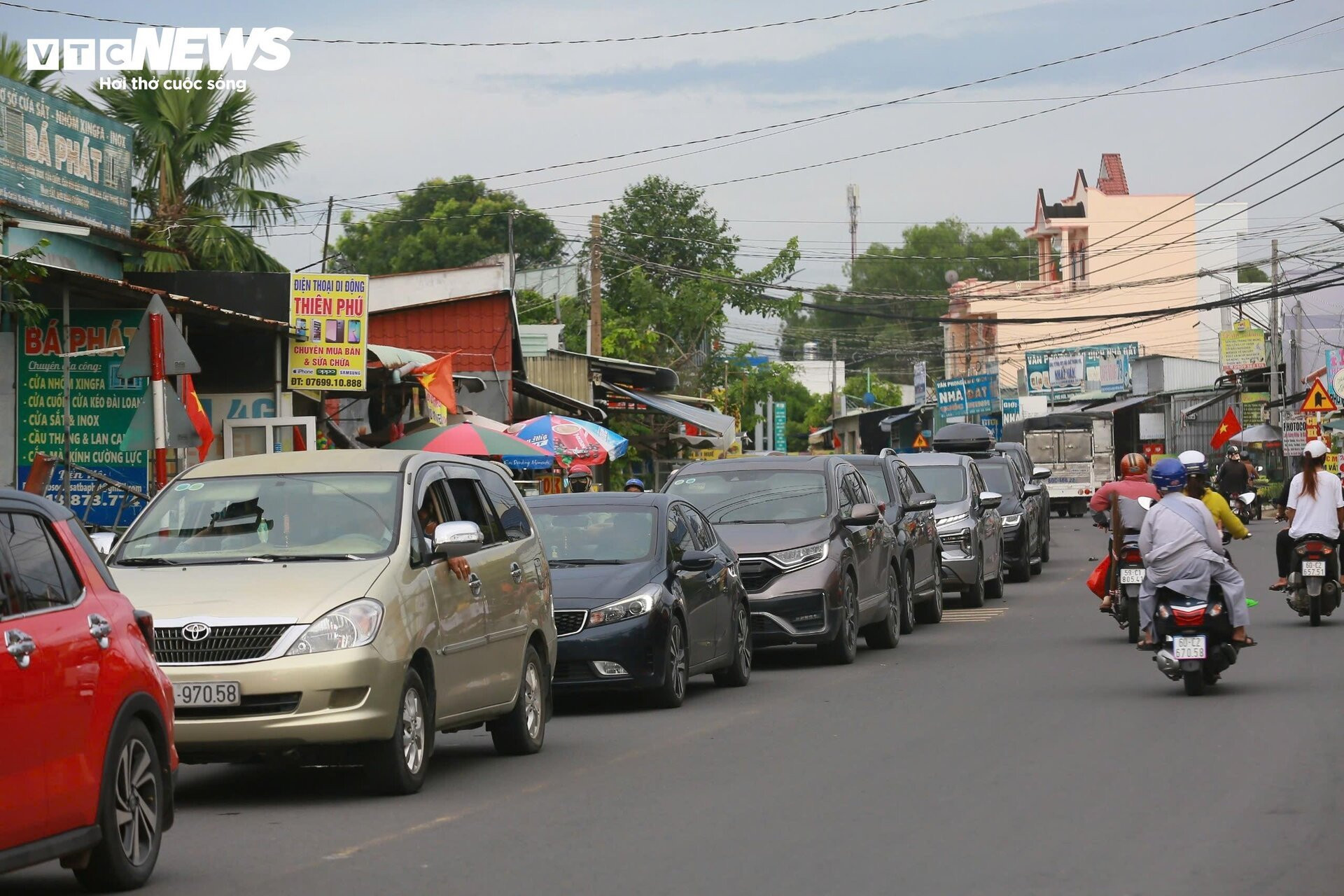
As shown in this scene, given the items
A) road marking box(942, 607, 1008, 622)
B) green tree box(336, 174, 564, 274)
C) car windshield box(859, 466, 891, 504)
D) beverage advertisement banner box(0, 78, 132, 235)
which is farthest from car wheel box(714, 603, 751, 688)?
green tree box(336, 174, 564, 274)

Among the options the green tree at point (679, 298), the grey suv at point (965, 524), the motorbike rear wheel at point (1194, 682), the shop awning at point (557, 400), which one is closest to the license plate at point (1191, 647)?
the motorbike rear wheel at point (1194, 682)

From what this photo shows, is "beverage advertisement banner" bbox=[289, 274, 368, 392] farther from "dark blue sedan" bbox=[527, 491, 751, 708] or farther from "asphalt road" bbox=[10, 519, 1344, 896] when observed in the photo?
"asphalt road" bbox=[10, 519, 1344, 896]

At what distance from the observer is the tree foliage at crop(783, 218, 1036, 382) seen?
118625 mm

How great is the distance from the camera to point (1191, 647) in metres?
13.0

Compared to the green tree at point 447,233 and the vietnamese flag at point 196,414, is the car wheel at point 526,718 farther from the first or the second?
the green tree at point 447,233

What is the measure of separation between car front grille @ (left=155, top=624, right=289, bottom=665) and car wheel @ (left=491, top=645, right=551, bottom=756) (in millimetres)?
2477

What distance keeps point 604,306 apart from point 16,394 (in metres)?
40.8

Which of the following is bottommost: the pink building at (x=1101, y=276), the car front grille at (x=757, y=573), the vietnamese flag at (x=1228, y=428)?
the car front grille at (x=757, y=573)

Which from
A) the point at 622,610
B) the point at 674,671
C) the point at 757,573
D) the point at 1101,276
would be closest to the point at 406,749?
the point at 622,610

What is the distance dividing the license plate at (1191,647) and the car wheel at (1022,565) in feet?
52.1

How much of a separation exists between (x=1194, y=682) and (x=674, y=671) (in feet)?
12.4

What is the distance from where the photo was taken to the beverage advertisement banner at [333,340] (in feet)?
73.1

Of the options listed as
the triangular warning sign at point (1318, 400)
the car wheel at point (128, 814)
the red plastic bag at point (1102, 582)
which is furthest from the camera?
the triangular warning sign at point (1318, 400)

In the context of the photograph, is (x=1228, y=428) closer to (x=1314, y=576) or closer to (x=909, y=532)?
(x=1314, y=576)
